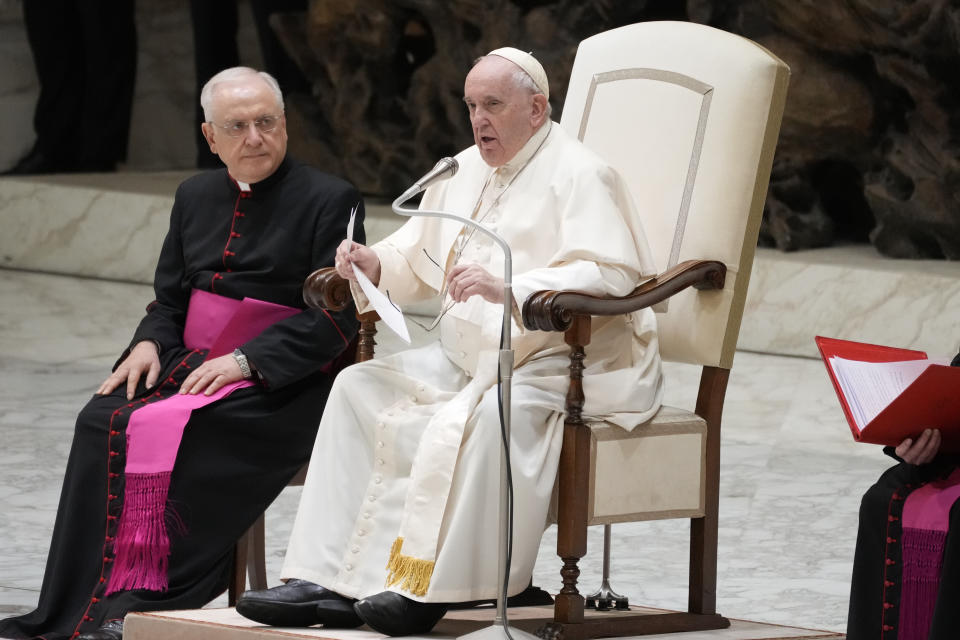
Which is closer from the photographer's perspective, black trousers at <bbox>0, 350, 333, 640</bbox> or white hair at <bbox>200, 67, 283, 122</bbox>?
black trousers at <bbox>0, 350, 333, 640</bbox>

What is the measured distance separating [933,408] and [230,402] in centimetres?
186

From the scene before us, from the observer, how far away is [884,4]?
8.24m

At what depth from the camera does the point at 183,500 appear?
14.8ft

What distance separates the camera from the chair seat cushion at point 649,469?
404 centimetres

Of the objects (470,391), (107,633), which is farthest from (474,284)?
(107,633)

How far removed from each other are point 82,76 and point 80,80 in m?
0.03

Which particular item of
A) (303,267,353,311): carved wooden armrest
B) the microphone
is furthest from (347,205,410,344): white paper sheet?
the microphone

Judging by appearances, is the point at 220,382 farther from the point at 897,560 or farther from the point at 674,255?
the point at 897,560

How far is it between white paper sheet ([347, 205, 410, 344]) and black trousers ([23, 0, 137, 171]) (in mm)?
7899

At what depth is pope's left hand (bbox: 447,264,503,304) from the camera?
→ 151 inches

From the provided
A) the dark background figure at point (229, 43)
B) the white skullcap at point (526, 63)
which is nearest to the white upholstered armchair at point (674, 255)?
the white skullcap at point (526, 63)

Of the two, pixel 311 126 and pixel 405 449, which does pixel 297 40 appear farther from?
pixel 405 449

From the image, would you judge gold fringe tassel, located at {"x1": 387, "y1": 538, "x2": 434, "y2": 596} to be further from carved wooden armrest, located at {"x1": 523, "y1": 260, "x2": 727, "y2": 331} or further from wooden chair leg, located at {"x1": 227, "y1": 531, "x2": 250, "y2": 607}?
wooden chair leg, located at {"x1": 227, "y1": 531, "x2": 250, "y2": 607}

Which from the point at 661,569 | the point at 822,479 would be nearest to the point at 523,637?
the point at 661,569
